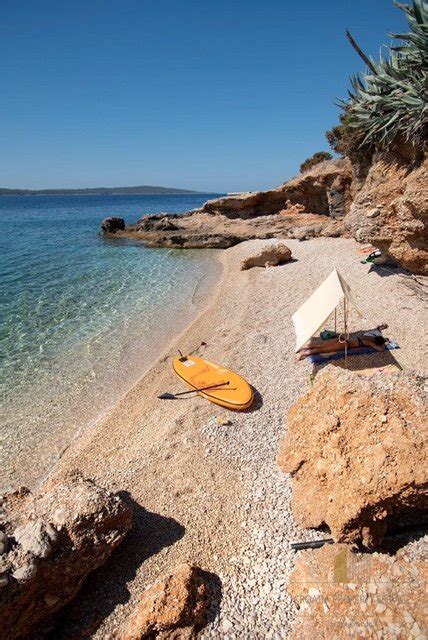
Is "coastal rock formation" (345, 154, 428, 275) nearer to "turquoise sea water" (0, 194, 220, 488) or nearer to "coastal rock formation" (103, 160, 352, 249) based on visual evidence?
"turquoise sea water" (0, 194, 220, 488)

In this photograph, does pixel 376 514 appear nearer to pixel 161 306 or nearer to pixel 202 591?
pixel 202 591

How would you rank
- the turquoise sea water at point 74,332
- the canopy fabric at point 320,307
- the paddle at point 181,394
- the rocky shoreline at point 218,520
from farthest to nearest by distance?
the canopy fabric at point 320,307
the paddle at point 181,394
the turquoise sea water at point 74,332
the rocky shoreline at point 218,520

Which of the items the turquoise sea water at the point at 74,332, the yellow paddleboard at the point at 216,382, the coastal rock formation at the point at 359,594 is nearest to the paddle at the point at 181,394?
the yellow paddleboard at the point at 216,382

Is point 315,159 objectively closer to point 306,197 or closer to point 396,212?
point 306,197

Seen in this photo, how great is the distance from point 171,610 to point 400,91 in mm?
14357

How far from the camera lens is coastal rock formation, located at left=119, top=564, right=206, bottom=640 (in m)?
4.19

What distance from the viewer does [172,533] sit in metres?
5.67

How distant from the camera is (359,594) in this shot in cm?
419

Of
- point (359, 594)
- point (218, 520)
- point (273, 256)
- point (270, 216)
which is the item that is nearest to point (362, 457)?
point (359, 594)

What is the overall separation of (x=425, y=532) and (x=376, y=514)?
0.74 metres

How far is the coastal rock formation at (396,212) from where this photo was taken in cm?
1153

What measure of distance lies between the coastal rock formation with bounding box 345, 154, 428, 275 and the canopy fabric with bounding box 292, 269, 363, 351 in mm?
3868

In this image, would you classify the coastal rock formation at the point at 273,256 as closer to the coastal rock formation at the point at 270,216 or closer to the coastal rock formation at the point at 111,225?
the coastal rock formation at the point at 270,216

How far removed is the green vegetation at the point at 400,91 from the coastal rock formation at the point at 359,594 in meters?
11.3
